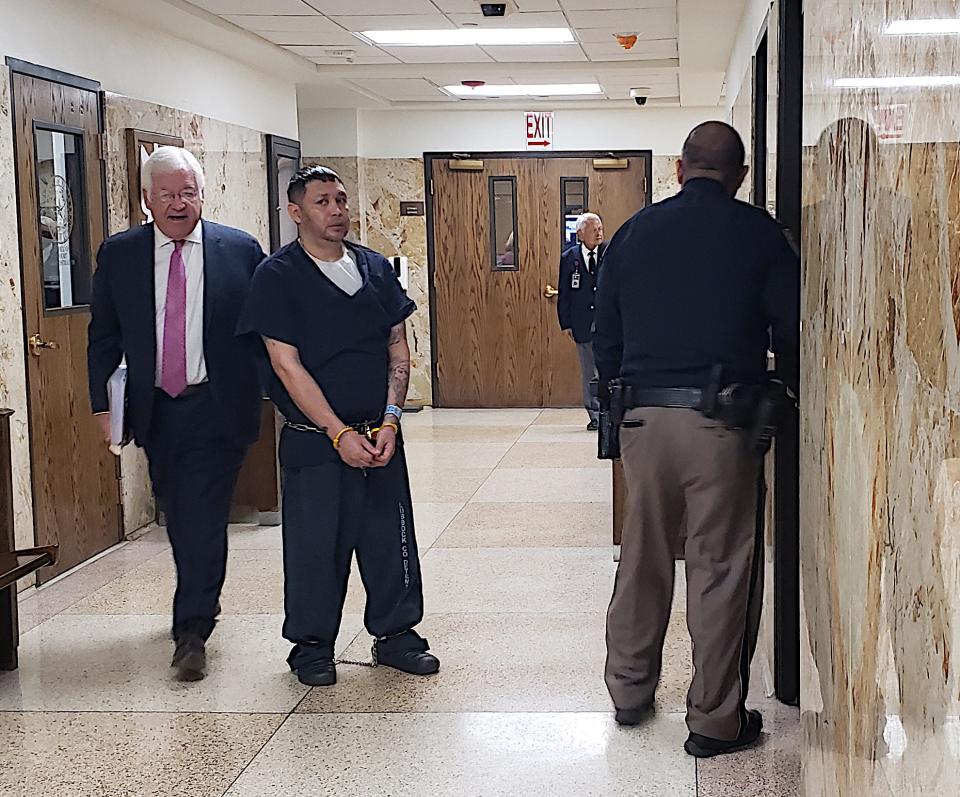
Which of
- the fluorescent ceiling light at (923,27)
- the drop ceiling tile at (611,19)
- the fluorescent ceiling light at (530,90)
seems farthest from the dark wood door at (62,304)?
the fluorescent ceiling light at (530,90)

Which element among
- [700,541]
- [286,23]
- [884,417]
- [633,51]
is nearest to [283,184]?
[286,23]

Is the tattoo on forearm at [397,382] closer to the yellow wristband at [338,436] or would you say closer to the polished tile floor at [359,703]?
the yellow wristband at [338,436]

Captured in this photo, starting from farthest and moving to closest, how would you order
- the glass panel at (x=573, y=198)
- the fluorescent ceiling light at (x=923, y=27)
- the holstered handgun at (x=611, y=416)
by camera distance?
the glass panel at (x=573, y=198)
the holstered handgun at (x=611, y=416)
the fluorescent ceiling light at (x=923, y=27)

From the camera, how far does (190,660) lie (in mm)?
4320

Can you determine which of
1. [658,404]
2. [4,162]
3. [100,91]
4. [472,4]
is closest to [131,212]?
[100,91]

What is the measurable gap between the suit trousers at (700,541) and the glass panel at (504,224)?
866 cm

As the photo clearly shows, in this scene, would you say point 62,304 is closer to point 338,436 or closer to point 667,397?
point 338,436

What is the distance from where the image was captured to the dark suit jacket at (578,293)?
10148 millimetres

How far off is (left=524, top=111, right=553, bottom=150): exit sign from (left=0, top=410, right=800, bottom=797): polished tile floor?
648 cm

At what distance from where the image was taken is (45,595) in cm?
550

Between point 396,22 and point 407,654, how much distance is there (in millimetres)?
4213

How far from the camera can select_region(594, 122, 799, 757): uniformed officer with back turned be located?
11.3 feet

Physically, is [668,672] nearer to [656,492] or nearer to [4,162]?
[656,492]

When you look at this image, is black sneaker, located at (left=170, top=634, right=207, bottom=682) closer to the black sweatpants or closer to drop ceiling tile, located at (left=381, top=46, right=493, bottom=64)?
the black sweatpants
